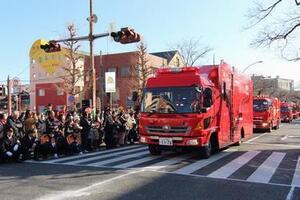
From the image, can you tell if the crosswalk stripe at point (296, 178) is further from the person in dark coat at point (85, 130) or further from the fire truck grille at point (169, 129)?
the person in dark coat at point (85, 130)

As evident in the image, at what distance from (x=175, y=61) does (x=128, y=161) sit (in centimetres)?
6707

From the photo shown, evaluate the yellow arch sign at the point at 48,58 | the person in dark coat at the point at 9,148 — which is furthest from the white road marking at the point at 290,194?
the yellow arch sign at the point at 48,58

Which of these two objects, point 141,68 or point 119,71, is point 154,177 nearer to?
point 141,68

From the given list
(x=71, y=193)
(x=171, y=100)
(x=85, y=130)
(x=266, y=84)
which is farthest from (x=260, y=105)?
(x=266, y=84)

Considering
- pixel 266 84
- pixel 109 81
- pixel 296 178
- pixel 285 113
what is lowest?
pixel 296 178

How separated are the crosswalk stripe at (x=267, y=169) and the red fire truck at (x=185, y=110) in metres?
1.89

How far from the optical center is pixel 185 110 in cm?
1384

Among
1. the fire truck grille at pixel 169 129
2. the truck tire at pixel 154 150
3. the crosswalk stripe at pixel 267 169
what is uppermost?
the fire truck grille at pixel 169 129

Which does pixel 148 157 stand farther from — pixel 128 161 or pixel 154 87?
pixel 154 87

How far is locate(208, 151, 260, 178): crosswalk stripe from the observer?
1123cm

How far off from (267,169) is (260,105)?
19159 mm

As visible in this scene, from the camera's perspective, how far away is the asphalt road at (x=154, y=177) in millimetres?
8664

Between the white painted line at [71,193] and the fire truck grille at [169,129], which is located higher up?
the fire truck grille at [169,129]

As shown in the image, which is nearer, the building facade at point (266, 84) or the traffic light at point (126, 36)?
the traffic light at point (126, 36)
